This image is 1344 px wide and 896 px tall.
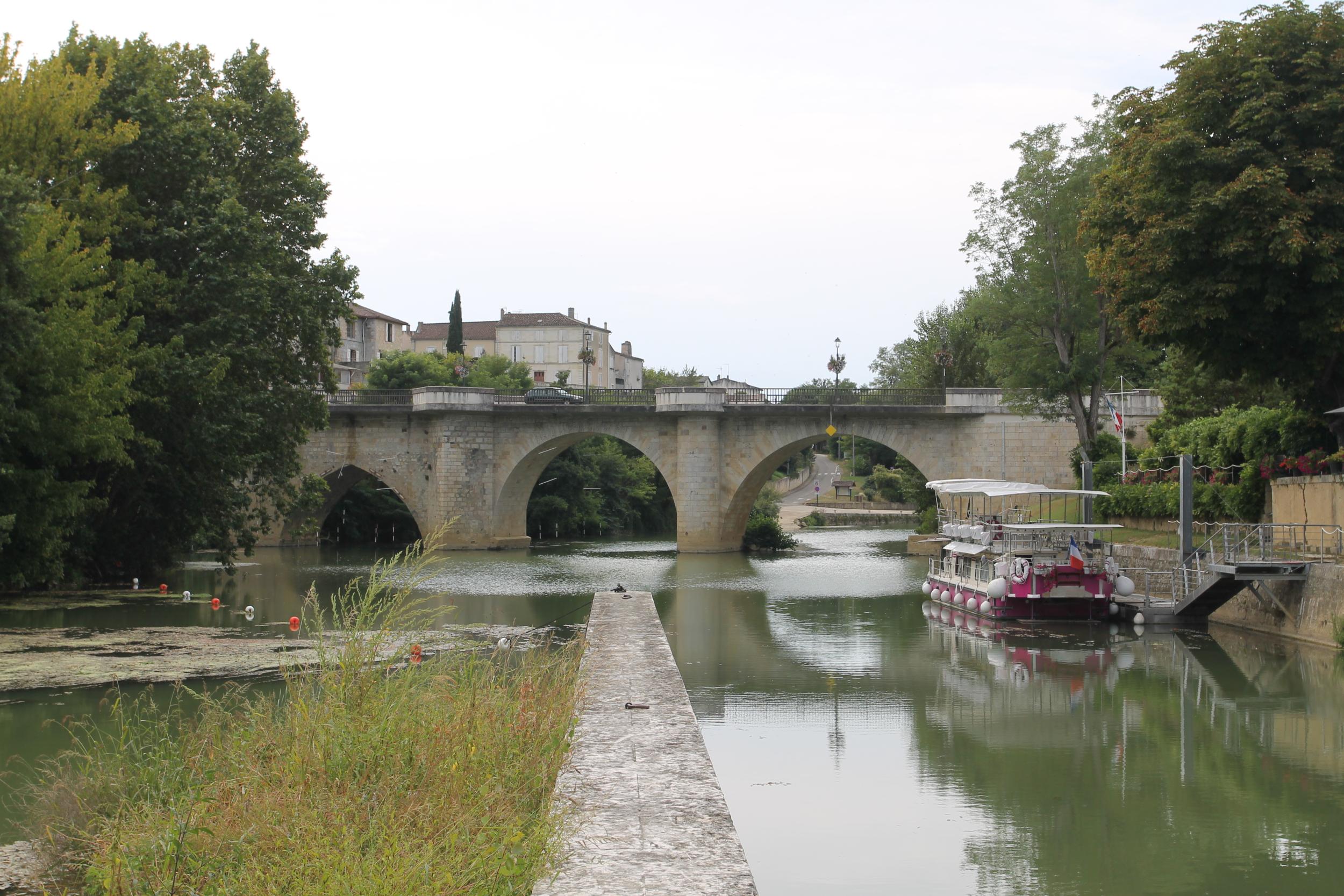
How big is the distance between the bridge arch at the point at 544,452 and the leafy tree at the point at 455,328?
91.7ft

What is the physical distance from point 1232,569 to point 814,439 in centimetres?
2367

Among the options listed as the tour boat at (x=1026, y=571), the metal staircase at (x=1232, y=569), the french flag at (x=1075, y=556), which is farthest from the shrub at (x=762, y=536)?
the metal staircase at (x=1232, y=569)

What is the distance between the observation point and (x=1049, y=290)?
33531mm

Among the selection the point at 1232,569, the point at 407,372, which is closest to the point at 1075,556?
the point at 1232,569

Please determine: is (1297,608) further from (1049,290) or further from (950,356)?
(950,356)

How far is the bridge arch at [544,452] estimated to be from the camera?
4262 cm

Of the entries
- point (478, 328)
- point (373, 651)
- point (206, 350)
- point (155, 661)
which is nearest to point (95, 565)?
point (206, 350)

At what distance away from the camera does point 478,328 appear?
90.8 meters

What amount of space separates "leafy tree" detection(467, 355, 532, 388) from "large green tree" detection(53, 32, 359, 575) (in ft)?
94.3

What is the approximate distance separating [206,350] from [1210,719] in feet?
60.2

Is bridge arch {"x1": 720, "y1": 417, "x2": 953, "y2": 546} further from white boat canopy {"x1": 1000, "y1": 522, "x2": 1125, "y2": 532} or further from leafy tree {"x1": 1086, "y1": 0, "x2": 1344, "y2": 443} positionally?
leafy tree {"x1": 1086, "y1": 0, "x2": 1344, "y2": 443}

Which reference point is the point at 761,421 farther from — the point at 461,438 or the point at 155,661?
the point at 155,661

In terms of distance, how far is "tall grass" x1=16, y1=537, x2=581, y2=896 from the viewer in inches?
235

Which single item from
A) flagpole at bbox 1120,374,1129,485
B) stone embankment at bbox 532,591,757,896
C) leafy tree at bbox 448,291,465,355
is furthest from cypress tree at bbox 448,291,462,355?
stone embankment at bbox 532,591,757,896
